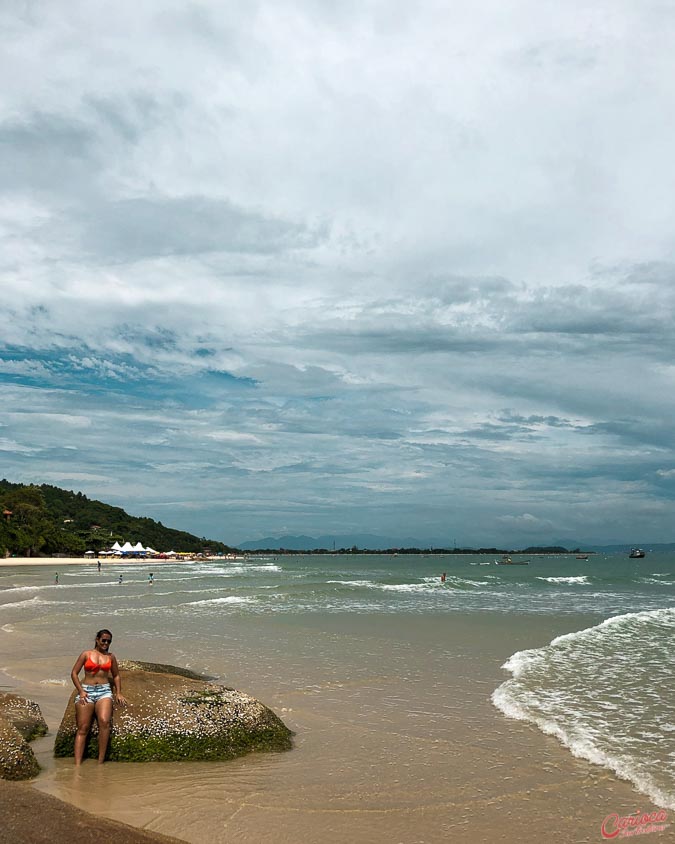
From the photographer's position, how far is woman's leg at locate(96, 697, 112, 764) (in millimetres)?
7590

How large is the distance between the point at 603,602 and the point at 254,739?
3031 centimetres

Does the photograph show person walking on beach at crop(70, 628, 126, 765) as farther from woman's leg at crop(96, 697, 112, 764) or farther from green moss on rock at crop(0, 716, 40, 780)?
green moss on rock at crop(0, 716, 40, 780)

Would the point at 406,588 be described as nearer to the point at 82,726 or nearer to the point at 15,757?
the point at 82,726

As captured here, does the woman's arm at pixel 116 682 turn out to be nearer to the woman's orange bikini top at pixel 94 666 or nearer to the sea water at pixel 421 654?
the woman's orange bikini top at pixel 94 666

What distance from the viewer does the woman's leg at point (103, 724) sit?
7590mm

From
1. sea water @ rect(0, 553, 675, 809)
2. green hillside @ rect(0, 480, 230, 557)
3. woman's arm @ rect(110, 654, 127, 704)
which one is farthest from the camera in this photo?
green hillside @ rect(0, 480, 230, 557)

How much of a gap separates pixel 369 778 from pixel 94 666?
3458mm

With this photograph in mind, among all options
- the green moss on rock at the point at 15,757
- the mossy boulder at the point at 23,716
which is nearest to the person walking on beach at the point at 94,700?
the green moss on rock at the point at 15,757

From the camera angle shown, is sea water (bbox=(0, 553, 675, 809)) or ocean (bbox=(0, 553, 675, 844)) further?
sea water (bbox=(0, 553, 675, 809))

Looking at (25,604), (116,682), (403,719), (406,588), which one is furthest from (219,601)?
(116,682)

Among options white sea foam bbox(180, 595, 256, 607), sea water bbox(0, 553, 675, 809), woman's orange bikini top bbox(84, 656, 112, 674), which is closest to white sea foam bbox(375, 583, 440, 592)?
sea water bbox(0, 553, 675, 809)

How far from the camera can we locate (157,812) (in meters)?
6.36

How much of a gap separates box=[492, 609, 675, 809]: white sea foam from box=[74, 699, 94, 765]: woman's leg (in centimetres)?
602

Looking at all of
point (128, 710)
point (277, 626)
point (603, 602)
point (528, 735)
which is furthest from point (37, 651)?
point (603, 602)
